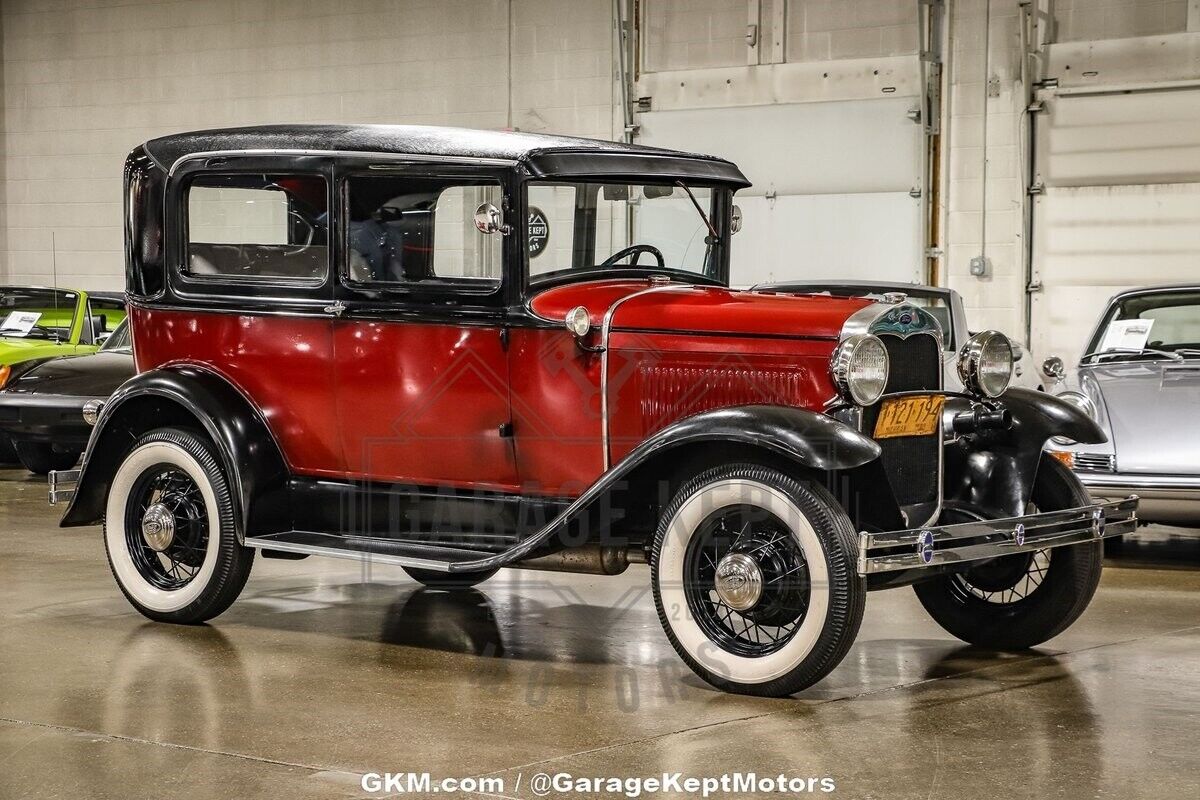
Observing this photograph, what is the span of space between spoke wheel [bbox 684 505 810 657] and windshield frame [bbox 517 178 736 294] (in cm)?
120

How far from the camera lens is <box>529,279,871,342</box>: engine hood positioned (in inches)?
198

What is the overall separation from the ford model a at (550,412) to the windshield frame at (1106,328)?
9.59 feet

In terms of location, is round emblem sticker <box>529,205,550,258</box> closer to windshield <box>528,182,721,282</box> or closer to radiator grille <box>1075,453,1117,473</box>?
windshield <box>528,182,721,282</box>

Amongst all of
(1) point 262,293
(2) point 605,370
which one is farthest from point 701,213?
(1) point 262,293

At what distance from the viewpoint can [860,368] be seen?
4.89 meters

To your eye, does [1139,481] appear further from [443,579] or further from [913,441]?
[443,579]

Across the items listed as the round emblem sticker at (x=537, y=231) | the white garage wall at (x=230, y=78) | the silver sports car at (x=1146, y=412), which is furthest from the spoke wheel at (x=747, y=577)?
the white garage wall at (x=230, y=78)

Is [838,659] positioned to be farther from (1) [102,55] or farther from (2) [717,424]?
(1) [102,55]

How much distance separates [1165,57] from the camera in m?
12.8

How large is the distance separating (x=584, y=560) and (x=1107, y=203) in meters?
9.31

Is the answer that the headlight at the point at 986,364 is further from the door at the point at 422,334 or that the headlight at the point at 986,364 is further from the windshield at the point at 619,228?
the door at the point at 422,334

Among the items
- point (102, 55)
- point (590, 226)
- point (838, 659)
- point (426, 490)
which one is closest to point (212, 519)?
point (426, 490)

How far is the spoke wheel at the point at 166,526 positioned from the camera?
5973 mm

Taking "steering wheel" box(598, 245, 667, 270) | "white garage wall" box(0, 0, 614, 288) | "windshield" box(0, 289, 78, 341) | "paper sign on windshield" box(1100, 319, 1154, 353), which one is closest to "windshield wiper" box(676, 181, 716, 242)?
"steering wheel" box(598, 245, 667, 270)
